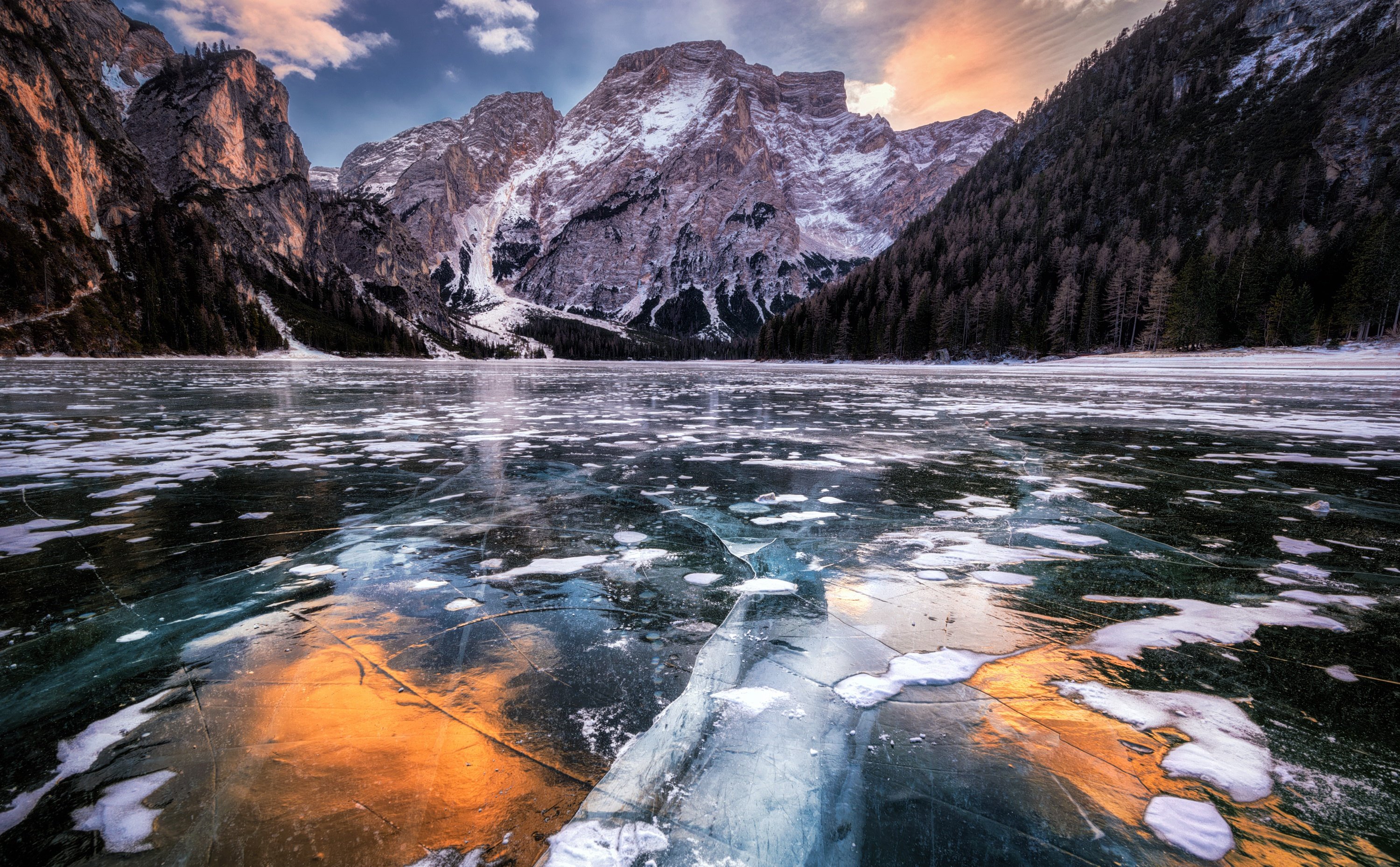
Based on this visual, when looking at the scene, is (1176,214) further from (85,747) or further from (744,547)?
(85,747)

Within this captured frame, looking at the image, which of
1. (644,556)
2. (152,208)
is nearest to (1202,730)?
(644,556)

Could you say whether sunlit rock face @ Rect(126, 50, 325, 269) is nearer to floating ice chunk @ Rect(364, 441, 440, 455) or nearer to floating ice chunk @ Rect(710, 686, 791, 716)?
floating ice chunk @ Rect(364, 441, 440, 455)

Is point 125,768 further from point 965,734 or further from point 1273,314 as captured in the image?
point 1273,314

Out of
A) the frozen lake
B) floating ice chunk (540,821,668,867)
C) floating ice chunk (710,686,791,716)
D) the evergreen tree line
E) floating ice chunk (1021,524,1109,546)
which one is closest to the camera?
floating ice chunk (540,821,668,867)

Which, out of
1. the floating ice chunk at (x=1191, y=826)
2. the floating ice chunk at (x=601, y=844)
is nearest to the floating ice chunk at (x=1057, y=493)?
the floating ice chunk at (x=1191, y=826)

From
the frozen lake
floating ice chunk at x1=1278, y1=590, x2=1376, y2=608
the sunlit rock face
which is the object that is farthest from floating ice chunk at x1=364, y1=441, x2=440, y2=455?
the sunlit rock face

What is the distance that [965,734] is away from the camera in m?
1.79

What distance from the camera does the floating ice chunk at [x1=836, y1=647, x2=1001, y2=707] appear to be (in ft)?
6.64

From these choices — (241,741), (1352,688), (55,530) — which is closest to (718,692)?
(241,741)

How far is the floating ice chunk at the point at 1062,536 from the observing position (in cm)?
369

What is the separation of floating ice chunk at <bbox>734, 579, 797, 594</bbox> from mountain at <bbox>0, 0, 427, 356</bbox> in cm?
8344

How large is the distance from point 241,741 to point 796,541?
307 cm

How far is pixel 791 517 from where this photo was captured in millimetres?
4383

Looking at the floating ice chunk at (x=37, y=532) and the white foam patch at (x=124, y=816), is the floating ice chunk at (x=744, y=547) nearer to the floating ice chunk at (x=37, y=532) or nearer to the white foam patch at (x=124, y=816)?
the white foam patch at (x=124, y=816)
